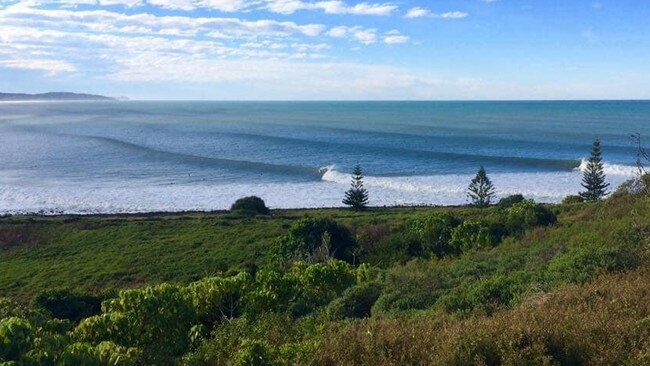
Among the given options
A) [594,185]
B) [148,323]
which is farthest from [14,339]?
[594,185]

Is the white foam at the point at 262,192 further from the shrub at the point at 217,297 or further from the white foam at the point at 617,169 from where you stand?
the shrub at the point at 217,297

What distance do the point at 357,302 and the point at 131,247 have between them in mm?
25578

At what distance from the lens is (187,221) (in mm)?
40969

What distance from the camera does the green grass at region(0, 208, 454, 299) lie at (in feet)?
90.9

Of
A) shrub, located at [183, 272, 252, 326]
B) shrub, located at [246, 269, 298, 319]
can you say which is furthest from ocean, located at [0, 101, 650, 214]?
shrub, located at [183, 272, 252, 326]

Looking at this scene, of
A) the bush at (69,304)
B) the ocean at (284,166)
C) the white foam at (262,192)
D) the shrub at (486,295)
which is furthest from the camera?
the ocean at (284,166)

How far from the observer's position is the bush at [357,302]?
1080 centimetres

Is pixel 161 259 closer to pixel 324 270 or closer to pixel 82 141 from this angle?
pixel 324 270

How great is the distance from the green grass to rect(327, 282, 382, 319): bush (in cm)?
1425

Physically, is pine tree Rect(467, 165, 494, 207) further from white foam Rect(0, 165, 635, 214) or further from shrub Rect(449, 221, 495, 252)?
shrub Rect(449, 221, 495, 252)

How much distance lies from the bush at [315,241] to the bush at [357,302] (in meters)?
12.6

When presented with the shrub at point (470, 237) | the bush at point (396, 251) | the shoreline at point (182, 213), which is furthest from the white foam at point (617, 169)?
the shrub at point (470, 237)

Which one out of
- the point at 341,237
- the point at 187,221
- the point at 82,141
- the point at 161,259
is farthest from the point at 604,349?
the point at 82,141

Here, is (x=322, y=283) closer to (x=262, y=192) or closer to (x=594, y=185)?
(x=262, y=192)
